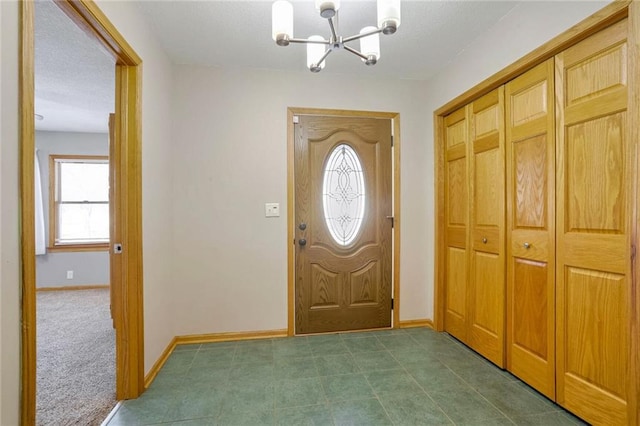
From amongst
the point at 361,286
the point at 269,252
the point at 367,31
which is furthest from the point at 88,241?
the point at 367,31

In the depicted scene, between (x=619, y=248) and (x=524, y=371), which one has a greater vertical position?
(x=619, y=248)

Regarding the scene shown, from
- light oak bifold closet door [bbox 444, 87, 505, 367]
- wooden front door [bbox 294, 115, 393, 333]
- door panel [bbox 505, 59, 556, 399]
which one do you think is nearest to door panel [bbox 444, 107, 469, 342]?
light oak bifold closet door [bbox 444, 87, 505, 367]

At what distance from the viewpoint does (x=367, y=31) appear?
1540 millimetres

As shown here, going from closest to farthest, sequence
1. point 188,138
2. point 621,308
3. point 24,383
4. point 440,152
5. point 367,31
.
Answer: point 24,383
point 621,308
point 367,31
point 188,138
point 440,152

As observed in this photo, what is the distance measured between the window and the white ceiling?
180 cm

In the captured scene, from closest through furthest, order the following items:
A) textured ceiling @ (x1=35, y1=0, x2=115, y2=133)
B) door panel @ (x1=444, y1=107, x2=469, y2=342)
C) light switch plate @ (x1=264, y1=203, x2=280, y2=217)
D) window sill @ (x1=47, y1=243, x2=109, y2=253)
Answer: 1. textured ceiling @ (x1=35, y1=0, x2=115, y2=133)
2. door panel @ (x1=444, y1=107, x2=469, y2=342)
3. light switch plate @ (x1=264, y1=203, x2=280, y2=217)
4. window sill @ (x1=47, y1=243, x2=109, y2=253)

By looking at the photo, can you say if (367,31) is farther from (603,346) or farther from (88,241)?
(88,241)

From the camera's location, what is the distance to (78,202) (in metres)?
4.56

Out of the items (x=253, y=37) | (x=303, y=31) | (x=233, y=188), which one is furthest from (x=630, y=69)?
(x=233, y=188)

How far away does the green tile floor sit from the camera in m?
1.60

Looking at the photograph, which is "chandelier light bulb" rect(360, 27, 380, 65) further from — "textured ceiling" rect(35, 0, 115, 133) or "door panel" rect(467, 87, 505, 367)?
"textured ceiling" rect(35, 0, 115, 133)

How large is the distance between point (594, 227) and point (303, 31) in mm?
2172

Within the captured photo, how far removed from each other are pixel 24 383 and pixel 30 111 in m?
0.88

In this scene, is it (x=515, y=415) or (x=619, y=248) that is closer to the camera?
(x=619, y=248)
